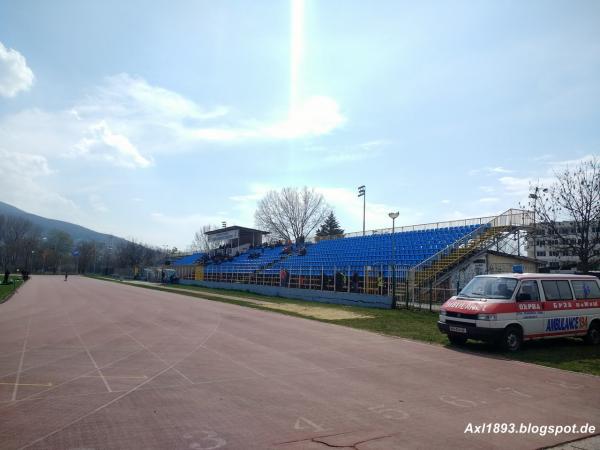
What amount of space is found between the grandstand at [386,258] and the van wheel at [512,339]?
35.3 feet

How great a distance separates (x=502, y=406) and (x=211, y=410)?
432 cm

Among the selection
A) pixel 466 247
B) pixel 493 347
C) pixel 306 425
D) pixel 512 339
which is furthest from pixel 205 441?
pixel 466 247

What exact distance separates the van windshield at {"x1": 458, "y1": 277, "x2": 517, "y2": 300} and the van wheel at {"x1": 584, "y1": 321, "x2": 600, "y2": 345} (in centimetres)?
315

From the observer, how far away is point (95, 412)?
609 cm

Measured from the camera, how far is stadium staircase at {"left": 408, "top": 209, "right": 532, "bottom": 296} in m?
25.1

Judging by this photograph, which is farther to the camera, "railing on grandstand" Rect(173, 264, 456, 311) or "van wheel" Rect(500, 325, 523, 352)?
"railing on grandstand" Rect(173, 264, 456, 311)

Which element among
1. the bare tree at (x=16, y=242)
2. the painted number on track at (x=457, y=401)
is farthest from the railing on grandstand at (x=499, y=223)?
the bare tree at (x=16, y=242)

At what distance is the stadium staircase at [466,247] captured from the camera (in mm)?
25094

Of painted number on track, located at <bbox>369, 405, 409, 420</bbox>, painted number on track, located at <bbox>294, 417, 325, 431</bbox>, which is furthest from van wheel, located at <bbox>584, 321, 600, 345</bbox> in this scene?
painted number on track, located at <bbox>294, 417, 325, 431</bbox>

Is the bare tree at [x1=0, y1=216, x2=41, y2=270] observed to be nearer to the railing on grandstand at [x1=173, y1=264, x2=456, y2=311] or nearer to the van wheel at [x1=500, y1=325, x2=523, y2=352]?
the railing on grandstand at [x1=173, y1=264, x2=456, y2=311]

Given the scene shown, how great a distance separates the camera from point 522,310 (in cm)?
1202

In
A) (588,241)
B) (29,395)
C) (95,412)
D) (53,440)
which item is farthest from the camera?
(588,241)

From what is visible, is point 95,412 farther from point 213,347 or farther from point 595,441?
point 595,441

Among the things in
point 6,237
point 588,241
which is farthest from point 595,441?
point 6,237
